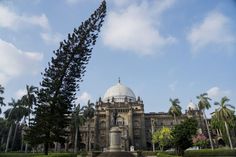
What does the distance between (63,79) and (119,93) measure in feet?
214

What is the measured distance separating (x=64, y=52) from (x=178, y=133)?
24.3m

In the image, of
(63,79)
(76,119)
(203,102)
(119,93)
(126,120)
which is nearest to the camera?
(63,79)

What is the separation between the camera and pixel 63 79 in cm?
3491

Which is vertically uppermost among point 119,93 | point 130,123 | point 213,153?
point 119,93

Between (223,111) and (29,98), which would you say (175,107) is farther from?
(29,98)

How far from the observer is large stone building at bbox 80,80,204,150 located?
88.2 m

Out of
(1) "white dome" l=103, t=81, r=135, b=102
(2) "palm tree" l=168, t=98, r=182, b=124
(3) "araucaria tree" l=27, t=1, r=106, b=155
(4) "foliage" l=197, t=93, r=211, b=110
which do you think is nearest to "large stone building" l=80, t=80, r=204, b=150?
(1) "white dome" l=103, t=81, r=135, b=102

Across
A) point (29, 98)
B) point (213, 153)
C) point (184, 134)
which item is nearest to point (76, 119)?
point (29, 98)

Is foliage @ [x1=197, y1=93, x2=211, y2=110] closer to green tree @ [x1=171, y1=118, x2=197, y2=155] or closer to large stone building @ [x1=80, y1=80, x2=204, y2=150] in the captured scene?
green tree @ [x1=171, y1=118, x2=197, y2=155]

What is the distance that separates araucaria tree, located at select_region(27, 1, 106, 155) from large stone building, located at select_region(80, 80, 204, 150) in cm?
5084

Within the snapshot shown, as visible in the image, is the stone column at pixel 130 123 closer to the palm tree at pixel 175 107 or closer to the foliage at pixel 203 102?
the palm tree at pixel 175 107

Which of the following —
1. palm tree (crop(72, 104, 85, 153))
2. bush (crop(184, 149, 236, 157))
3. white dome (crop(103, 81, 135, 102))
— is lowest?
bush (crop(184, 149, 236, 157))

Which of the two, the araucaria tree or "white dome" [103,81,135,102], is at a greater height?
"white dome" [103,81,135,102]

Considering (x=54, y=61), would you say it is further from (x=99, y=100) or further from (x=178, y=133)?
(x=99, y=100)
